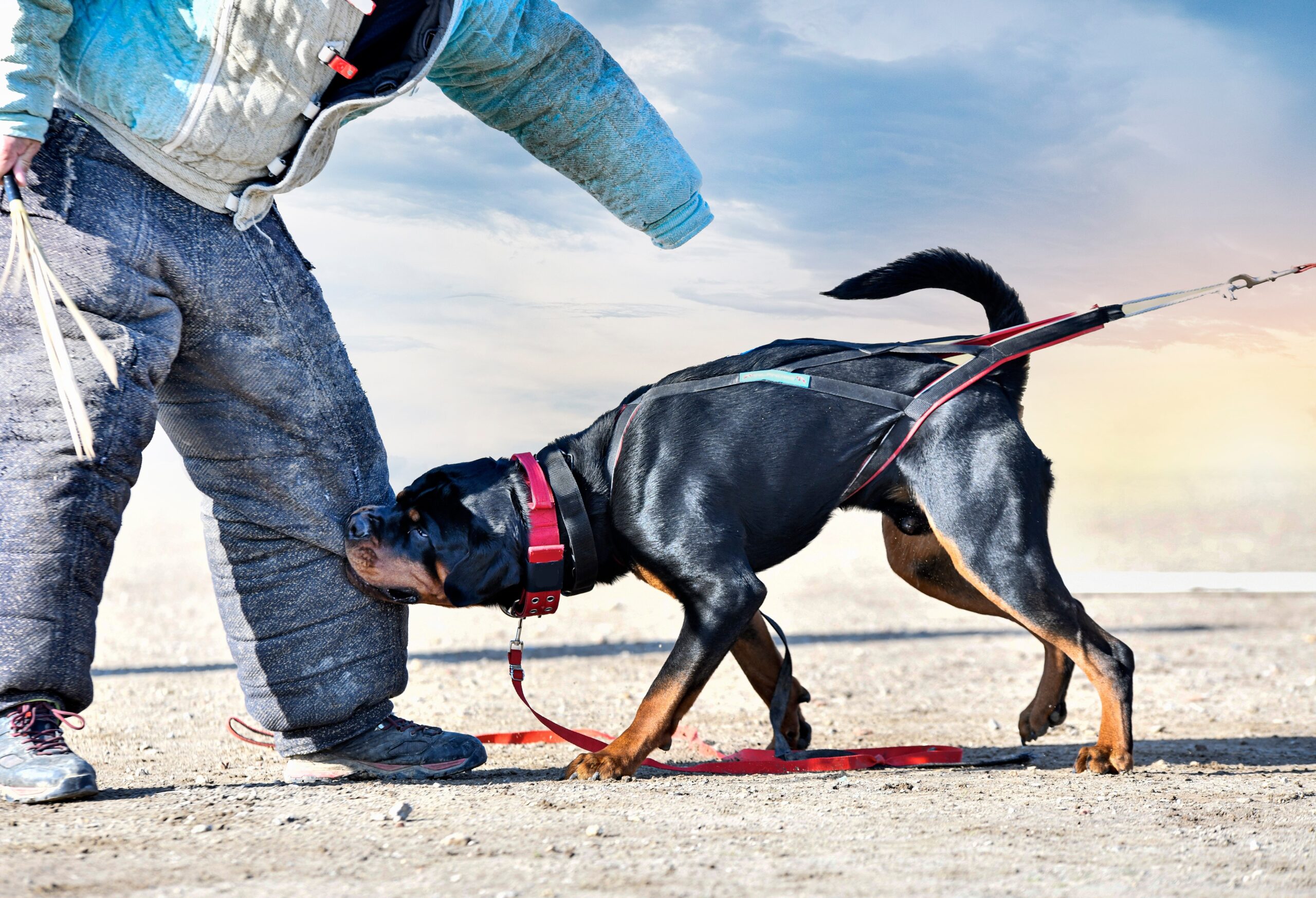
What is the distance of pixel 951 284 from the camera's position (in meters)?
4.32

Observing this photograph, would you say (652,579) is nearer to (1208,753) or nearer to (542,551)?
(542,551)

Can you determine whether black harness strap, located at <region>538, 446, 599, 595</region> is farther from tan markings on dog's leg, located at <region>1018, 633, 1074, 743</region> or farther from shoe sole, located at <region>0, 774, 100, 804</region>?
tan markings on dog's leg, located at <region>1018, 633, 1074, 743</region>

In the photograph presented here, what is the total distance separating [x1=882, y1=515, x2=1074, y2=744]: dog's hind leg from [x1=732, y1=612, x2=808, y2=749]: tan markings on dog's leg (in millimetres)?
592

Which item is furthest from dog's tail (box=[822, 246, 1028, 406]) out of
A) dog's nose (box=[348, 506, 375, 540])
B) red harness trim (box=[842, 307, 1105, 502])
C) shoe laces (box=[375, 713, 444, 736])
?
shoe laces (box=[375, 713, 444, 736])

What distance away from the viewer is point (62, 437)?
309cm

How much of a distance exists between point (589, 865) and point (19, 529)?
177 cm

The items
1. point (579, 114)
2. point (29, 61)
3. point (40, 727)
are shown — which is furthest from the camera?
point (579, 114)

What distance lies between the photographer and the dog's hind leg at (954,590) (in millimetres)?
4156

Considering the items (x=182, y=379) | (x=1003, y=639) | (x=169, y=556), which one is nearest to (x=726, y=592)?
(x=182, y=379)

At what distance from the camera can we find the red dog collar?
3.61 m

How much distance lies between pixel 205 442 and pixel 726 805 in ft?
6.13

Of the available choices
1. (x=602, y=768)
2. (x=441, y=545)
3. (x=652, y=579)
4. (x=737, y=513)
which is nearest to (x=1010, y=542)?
(x=737, y=513)

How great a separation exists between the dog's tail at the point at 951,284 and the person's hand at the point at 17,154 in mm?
2554

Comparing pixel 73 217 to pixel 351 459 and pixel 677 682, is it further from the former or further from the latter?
pixel 677 682
